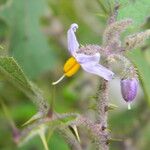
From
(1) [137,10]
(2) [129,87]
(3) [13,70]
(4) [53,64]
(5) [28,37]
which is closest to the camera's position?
(2) [129,87]

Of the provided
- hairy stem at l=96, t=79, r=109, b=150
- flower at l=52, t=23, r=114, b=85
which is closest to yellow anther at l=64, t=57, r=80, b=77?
flower at l=52, t=23, r=114, b=85

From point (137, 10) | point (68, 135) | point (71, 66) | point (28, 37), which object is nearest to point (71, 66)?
point (71, 66)

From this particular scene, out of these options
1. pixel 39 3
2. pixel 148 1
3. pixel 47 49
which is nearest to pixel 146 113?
pixel 47 49

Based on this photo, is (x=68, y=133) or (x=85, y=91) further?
(x=85, y=91)

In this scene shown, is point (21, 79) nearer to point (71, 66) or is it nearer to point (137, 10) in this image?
point (71, 66)

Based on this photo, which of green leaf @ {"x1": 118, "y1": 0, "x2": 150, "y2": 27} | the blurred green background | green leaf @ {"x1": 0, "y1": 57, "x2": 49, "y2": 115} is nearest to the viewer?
green leaf @ {"x1": 0, "y1": 57, "x2": 49, "y2": 115}

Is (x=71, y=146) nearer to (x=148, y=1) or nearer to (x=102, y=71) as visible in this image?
(x=102, y=71)

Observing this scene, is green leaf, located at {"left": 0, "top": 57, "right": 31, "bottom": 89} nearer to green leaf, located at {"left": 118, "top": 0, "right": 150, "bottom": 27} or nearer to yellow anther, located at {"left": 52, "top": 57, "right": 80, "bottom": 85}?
yellow anther, located at {"left": 52, "top": 57, "right": 80, "bottom": 85}
